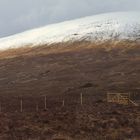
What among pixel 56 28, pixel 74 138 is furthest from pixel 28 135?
pixel 56 28

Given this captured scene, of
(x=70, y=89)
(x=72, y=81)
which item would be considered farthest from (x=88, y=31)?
(x=70, y=89)

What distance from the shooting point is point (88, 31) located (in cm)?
14775

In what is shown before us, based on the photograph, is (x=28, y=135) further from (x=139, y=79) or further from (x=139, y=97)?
(x=139, y=79)

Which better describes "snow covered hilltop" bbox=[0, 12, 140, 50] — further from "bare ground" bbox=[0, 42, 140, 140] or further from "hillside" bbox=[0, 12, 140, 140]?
"bare ground" bbox=[0, 42, 140, 140]

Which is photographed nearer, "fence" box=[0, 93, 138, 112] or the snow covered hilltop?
"fence" box=[0, 93, 138, 112]

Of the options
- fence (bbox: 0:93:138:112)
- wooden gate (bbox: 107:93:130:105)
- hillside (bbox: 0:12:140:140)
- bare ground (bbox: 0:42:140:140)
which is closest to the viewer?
bare ground (bbox: 0:42:140:140)

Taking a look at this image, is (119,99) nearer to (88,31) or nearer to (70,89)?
(70,89)

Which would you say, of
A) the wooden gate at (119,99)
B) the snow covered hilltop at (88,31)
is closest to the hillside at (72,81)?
the snow covered hilltop at (88,31)

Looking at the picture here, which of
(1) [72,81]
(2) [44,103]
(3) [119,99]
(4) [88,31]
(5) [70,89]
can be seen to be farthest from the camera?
(4) [88,31]

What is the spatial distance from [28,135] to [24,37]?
13980 centimetres

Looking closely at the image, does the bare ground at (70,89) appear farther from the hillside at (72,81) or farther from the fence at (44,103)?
the fence at (44,103)

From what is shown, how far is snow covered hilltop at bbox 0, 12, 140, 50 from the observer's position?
141 m

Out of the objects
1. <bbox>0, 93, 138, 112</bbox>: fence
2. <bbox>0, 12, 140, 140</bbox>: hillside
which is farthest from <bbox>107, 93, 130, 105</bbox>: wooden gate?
<bbox>0, 12, 140, 140</bbox>: hillside

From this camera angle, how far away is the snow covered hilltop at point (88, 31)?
462ft
